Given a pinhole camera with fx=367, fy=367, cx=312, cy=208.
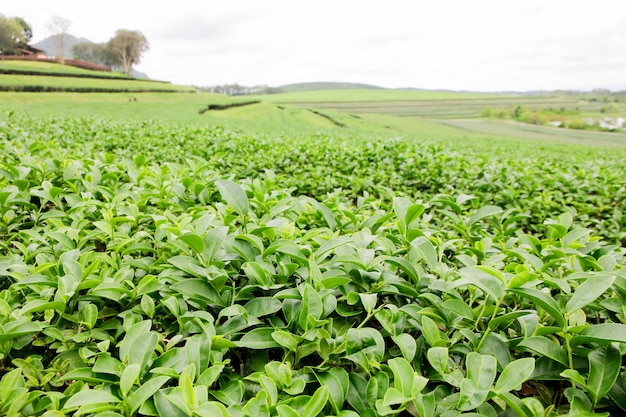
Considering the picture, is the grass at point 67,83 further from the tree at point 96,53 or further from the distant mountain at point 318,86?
the distant mountain at point 318,86

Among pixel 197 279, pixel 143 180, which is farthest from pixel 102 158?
pixel 197 279

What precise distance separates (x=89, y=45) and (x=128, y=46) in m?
18.3

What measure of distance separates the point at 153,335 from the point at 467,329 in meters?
0.82

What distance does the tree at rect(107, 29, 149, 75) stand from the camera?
68.1 meters

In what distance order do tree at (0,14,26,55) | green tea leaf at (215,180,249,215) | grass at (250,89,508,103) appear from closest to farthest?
1. green tea leaf at (215,180,249,215)
2. tree at (0,14,26,55)
3. grass at (250,89,508,103)

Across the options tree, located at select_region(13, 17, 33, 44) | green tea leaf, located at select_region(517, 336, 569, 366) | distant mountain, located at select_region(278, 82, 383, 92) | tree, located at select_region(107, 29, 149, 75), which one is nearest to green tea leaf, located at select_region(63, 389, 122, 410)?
green tea leaf, located at select_region(517, 336, 569, 366)

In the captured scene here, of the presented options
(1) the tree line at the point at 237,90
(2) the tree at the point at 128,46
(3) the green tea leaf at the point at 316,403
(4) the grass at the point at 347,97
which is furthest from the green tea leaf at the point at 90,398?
(1) the tree line at the point at 237,90

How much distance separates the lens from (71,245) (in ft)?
4.50

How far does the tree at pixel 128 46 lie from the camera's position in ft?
223

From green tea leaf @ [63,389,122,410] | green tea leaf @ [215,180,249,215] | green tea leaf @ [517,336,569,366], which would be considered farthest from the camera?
green tea leaf @ [215,180,249,215]

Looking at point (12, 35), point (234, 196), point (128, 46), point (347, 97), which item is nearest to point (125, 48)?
point (128, 46)

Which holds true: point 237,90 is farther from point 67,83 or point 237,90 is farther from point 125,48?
point 67,83

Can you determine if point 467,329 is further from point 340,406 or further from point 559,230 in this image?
point 559,230

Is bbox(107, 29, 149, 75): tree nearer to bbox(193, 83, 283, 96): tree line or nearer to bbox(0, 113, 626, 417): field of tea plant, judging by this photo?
bbox(193, 83, 283, 96): tree line
